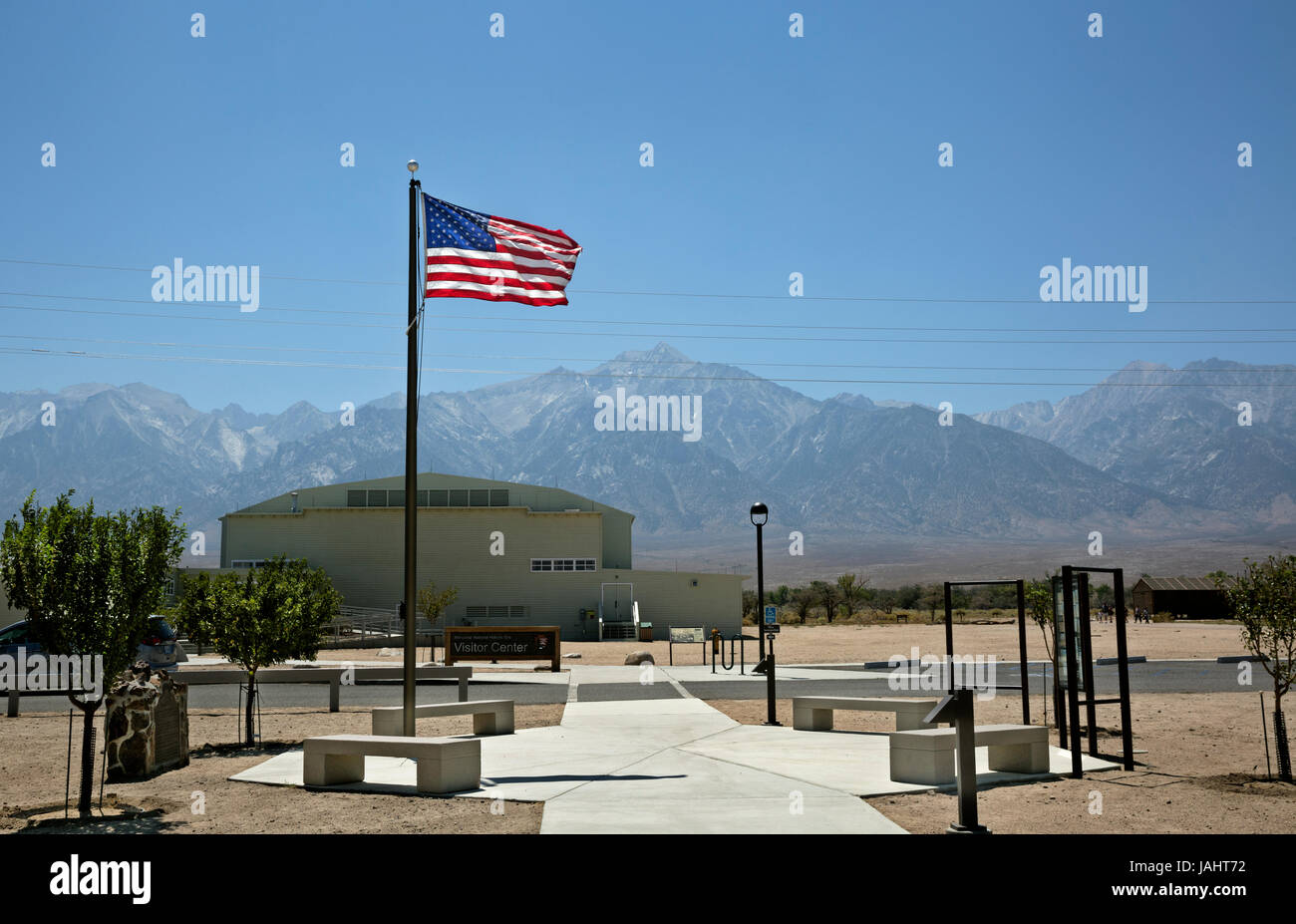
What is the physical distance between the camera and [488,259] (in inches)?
487

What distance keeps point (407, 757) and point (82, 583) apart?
3.21 m

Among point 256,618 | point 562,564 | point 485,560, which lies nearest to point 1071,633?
point 256,618

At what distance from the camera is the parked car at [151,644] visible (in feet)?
72.9

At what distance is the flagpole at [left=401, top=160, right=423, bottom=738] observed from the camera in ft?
38.5

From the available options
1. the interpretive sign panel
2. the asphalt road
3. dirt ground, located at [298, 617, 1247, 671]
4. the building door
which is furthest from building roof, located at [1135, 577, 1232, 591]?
the interpretive sign panel

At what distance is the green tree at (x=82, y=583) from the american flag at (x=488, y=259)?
4.41 meters

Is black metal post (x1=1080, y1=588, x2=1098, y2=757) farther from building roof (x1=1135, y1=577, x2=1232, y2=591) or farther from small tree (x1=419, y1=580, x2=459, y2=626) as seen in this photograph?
building roof (x1=1135, y1=577, x2=1232, y2=591)

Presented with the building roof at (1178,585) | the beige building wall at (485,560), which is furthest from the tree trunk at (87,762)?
the building roof at (1178,585)

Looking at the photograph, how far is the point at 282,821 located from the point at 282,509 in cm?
4701

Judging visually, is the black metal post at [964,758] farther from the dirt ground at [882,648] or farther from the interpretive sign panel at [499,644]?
the dirt ground at [882,648]
